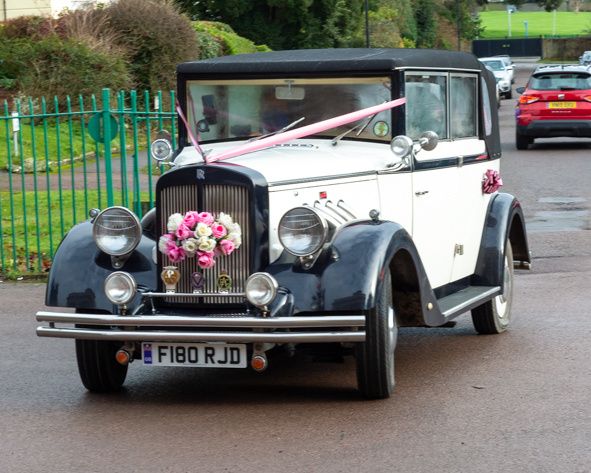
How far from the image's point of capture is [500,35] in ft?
412

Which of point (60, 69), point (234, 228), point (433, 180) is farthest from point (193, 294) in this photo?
point (60, 69)

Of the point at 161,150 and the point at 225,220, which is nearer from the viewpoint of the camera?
the point at 225,220

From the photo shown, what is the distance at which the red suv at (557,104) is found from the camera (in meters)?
27.1

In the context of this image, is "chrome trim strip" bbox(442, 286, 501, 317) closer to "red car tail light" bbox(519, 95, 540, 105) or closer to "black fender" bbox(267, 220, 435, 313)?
"black fender" bbox(267, 220, 435, 313)

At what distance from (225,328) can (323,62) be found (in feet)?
6.97

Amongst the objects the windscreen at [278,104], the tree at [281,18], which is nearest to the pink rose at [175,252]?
the windscreen at [278,104]

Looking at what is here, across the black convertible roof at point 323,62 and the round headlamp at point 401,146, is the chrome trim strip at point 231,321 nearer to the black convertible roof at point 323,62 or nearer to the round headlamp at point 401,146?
the round headlamp at point 401,146

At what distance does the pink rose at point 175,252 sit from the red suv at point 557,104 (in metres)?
20.9

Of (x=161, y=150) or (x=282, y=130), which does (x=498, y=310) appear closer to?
(x=282, y=130)

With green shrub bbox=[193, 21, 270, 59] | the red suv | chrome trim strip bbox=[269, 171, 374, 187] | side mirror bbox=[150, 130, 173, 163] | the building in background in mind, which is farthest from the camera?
green shrub bbox=[193, 21, 270, 59]

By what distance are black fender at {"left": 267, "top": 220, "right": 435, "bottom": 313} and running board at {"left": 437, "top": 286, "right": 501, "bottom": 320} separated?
3.80ft

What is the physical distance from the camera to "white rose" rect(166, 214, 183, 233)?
23.2ft

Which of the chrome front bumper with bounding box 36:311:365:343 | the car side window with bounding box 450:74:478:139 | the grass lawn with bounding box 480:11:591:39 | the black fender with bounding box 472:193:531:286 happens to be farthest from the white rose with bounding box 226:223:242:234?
the grass lawn with bounding box 480:11:591:39

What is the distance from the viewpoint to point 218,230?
6.96 meters
